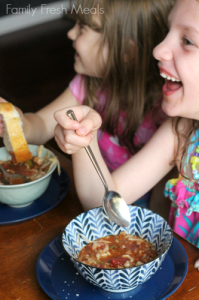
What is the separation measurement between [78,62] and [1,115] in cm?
49

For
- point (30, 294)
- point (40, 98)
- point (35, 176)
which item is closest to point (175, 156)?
point (35, 176)

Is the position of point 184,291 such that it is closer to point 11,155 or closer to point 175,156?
point 175,156

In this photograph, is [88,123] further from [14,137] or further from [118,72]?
[118,72]

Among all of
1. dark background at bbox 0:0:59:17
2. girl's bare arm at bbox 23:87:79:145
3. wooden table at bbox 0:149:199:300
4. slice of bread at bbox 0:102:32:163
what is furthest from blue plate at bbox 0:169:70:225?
dark background at bbox 0:0:59:17

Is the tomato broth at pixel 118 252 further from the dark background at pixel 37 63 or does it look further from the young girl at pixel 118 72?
the dark background at pixel 37 63

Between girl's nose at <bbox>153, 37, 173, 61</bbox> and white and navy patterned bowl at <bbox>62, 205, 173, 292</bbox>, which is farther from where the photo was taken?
girl's nose at <bbox>153, 37, 173, 61</bbox>

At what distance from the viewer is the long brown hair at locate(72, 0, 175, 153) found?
1368 mm

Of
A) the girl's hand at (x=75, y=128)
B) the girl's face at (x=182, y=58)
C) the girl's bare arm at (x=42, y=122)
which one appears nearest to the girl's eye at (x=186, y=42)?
the girl's face at (x=182, y=58)

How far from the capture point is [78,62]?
1596 mm

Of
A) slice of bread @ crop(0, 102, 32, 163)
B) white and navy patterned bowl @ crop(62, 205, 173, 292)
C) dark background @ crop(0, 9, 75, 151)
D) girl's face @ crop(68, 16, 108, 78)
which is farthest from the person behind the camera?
dark background @ crop(0, 9, 75, 151)

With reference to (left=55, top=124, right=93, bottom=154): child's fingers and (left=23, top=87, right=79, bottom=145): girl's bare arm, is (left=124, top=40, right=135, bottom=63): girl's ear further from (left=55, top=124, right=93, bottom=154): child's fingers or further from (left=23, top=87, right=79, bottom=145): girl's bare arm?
(left=55, top=124, right=93, bottom=154): child's fingers

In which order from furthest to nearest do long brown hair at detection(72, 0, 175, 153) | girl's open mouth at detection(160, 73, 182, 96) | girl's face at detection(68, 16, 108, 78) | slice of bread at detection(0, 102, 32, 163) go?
girl's face at detection(68, 16, 108, 78)
long brown hair at detection(72, 0, 175, 153)
slice of bread at detection(0, 102, 32, 163)
girl's open mouth at detection(160, 73, 182, 96)

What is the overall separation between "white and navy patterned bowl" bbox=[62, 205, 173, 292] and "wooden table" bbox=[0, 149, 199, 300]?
9cm

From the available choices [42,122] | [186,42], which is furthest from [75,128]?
[42,122]
